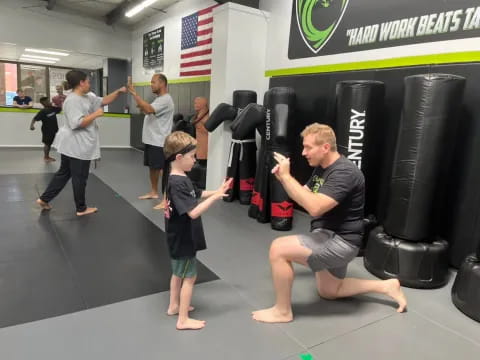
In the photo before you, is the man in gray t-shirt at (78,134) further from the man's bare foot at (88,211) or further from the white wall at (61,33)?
the white wall at (61,33)

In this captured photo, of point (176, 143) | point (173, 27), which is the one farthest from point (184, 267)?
point (173, 27)

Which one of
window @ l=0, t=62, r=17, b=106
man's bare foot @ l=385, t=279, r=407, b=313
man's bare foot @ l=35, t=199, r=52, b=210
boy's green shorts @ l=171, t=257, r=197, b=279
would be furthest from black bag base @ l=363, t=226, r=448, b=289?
window @ l=0, t=62, r=17, b=106

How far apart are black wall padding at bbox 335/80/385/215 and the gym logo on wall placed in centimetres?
121

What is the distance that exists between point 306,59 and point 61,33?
749 cm

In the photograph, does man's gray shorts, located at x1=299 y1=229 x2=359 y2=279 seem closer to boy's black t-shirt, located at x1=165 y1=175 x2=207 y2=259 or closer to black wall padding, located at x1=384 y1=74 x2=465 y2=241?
boy's black t-shirt, located at x1=165 y1=175 x2=207 y2=259

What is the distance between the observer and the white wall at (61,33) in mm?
8508

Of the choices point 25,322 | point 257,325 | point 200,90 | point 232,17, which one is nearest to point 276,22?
point 232,17

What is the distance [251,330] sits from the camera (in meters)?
2.08

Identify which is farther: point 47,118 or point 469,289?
point 47,118

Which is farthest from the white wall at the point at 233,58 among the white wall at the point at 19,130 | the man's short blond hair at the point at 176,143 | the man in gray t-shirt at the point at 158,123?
the white wall at the point at 19,130

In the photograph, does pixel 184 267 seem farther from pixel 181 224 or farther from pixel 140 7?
pixel 140 7

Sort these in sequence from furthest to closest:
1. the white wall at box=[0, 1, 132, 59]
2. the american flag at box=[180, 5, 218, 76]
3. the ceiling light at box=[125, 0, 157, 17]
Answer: the white wall at box=[0, 1, 132, 59] < the ceiling light at box=[125, 0, 157, 17] < the american flag at box=[180, 5, 218, 76]

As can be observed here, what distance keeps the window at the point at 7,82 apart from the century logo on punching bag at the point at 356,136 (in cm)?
1496

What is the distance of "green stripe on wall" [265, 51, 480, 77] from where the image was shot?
114 inches
